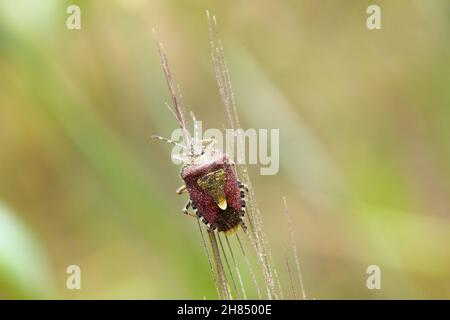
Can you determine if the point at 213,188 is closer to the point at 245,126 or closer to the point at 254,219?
the point at 254,219

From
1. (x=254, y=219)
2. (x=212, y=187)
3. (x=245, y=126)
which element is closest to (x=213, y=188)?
(x=212, y=187)

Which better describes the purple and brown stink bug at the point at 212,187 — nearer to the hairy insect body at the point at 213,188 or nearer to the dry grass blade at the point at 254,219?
the hairy insect body at the point at 213,188

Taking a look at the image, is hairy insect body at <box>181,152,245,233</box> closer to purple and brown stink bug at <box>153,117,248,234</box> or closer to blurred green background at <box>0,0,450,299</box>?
purple and brown stink bug at <box>153,117,248,234</box>

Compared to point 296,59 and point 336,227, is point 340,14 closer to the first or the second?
point 296,59

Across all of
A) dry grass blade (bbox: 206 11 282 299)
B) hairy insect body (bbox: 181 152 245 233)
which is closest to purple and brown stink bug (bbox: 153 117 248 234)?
hairy insect body (bbox: 181 152 245 233)

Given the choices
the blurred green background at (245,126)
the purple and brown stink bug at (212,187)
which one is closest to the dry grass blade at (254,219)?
the purple and brown stink bug at (212,187)
